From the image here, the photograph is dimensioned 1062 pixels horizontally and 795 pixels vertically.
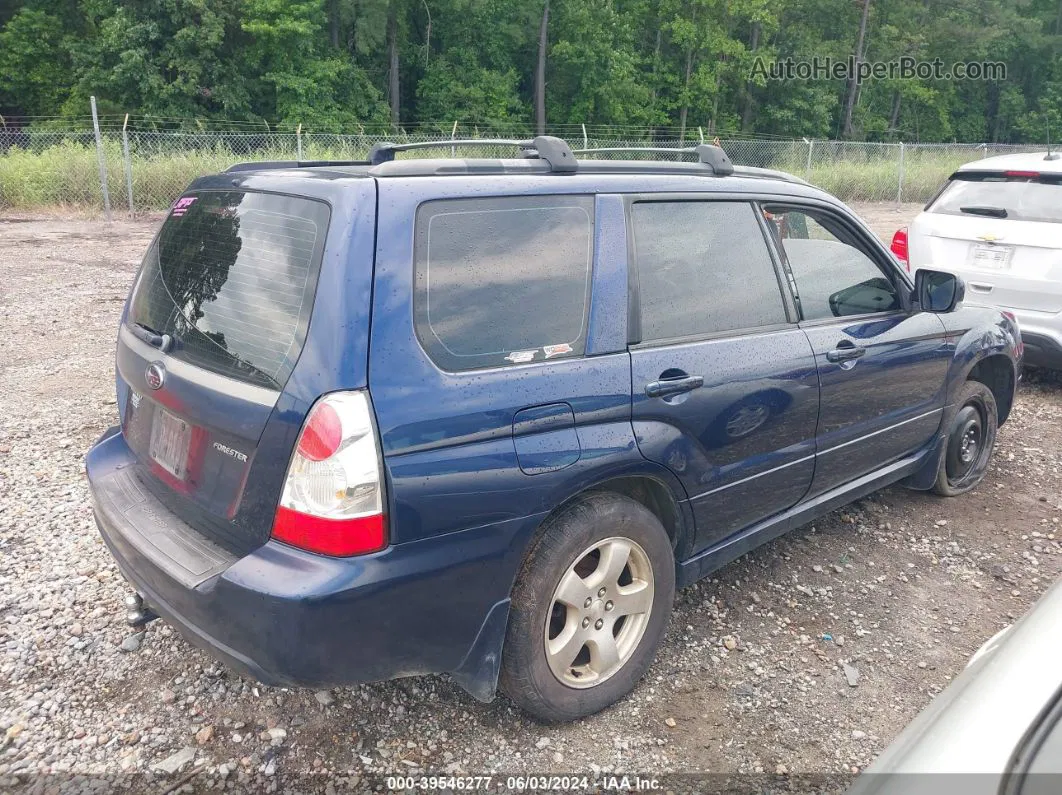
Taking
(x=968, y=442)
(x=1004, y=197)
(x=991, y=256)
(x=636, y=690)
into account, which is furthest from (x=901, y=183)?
(x=636, y=690)

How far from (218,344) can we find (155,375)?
0.32 meters

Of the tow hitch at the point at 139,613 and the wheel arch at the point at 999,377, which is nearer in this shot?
the tow hitch at the point at 139,613

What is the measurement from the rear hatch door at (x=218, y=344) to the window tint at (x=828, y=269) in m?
2.02

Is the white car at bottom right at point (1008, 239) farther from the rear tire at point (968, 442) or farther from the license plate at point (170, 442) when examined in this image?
the license plate at point (170, 442)

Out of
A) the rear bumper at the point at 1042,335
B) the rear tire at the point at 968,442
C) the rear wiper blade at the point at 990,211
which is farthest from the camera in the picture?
the rear wiper blade at the point at 990,211

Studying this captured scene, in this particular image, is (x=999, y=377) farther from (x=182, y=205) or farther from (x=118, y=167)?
(x=118, y=167)

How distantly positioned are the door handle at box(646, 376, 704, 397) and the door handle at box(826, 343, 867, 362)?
843mm

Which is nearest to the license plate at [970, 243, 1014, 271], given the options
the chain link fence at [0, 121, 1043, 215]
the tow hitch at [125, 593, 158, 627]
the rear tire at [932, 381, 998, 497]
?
the rear tire at [932, 381, 998, 497]

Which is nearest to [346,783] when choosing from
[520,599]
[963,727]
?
[520,599]

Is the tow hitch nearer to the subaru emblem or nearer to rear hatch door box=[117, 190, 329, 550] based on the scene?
rear hatch door box=[117, 190, 329, 550]

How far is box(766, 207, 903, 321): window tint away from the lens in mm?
3449

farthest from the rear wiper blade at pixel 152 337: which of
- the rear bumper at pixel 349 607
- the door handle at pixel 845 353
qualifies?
the door handle at pixel 845 353

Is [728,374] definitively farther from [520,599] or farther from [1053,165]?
[1053,165]

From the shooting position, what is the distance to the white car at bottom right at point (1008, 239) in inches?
237
